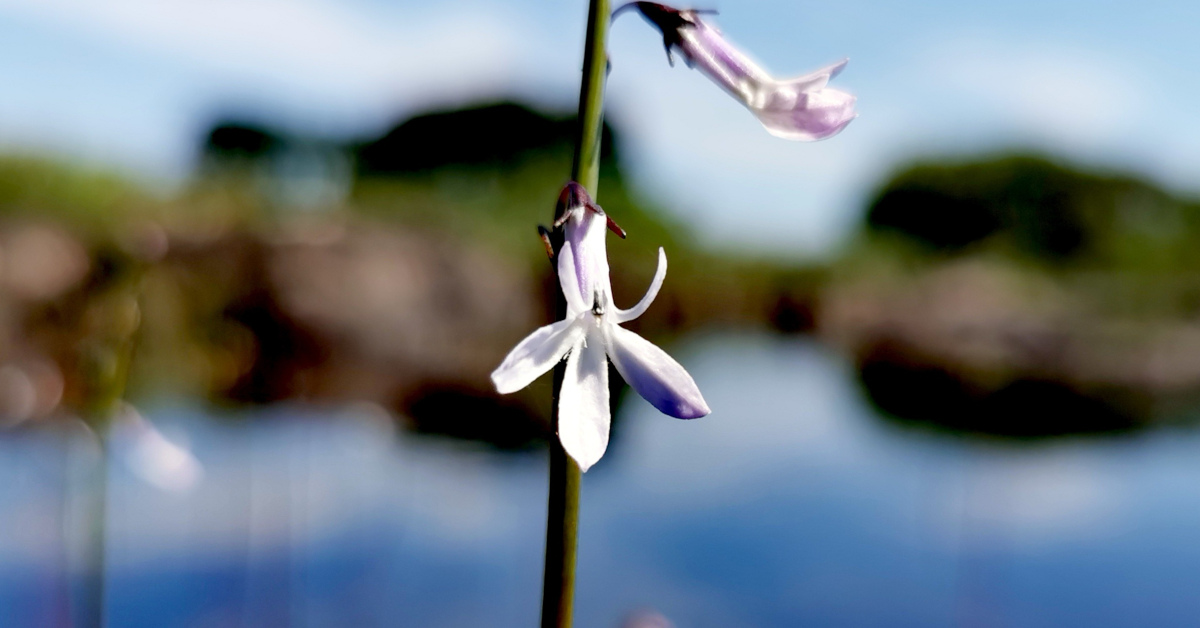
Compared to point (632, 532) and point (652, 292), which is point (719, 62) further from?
point (632, 532)

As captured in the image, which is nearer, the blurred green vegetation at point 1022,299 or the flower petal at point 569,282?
the flower petal at point 569,282

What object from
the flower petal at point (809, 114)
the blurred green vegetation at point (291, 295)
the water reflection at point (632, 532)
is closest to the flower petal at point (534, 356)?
the flower petal at point (809, 114)

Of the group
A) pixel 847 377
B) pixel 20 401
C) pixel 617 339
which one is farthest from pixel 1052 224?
pixel 617 339

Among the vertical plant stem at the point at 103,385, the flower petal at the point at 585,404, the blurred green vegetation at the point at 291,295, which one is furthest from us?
the blurred green vegetation at the point at 291,295

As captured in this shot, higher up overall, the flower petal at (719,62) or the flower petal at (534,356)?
the flower petal at (719,62)

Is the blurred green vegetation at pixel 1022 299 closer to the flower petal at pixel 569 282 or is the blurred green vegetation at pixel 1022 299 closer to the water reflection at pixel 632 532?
the water reflection at pixel 632 532

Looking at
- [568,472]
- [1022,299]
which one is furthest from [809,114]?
[1022,299]

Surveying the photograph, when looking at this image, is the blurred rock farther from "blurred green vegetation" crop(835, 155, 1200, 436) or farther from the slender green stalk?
the slender green stalk

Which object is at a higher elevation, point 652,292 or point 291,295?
point 291,295
